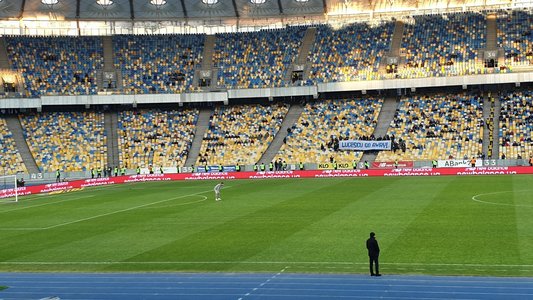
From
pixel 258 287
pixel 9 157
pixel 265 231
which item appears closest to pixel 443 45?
pixel 9 157

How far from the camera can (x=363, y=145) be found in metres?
68.2

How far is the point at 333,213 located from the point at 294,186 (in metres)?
18.1

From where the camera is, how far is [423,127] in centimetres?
6875

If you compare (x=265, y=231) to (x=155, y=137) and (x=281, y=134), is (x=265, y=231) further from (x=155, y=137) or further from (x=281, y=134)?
(x=155, y=137)

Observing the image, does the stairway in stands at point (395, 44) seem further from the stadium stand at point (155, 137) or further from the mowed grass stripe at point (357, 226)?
the mowed grass stripe at point (357, 226)

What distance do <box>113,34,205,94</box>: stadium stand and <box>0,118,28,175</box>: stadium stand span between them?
14.7 m

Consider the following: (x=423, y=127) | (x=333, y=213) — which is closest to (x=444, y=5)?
(x=423, y=127)

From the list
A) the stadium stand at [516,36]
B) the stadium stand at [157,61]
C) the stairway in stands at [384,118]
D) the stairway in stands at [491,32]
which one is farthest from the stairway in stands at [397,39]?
the stadium stand at [157,61]

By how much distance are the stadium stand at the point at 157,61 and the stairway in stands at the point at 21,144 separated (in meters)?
13.3

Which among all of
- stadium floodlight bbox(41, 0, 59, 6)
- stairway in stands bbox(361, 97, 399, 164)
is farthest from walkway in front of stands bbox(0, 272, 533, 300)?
stadium floodlight bbox(41, 0, 59, 6)

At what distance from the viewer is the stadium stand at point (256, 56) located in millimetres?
78750

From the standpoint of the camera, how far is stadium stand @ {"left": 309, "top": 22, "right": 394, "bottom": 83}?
75.6 meters

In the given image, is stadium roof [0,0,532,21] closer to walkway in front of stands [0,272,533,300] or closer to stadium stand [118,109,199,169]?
stadium stand [118,109,199,169]

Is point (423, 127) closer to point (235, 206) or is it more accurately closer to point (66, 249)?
point (235, 206)
